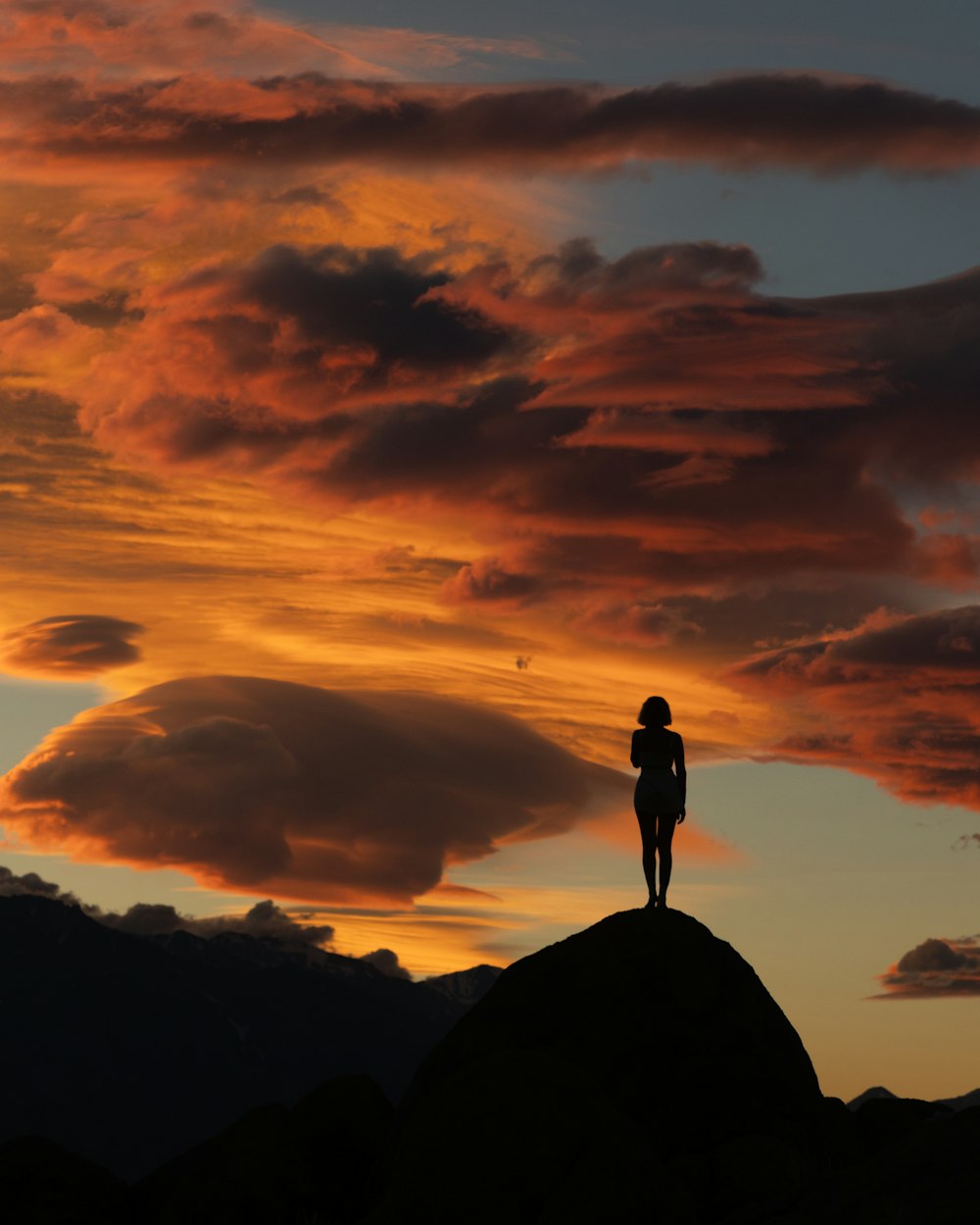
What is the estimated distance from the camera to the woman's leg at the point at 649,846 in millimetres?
31281

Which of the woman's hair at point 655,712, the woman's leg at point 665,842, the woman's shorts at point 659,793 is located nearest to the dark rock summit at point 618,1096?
the woman's leg at point 665,842

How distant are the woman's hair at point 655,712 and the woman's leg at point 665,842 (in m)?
1.79

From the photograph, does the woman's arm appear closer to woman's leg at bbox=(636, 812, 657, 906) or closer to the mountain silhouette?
woman's leg at bbox=(636, 812, 657, 906)

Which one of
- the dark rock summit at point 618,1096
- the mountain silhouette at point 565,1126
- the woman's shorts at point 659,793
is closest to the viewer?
the dark rock summit at point 618,1096

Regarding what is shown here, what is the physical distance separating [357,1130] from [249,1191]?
104 inches

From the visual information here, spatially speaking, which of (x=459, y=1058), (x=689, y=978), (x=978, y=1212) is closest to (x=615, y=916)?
(x=689, y=978)

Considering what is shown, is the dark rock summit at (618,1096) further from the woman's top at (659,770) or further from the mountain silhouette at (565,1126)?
the woman's top at (659,770)

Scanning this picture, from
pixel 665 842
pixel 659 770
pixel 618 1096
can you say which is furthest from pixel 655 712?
pixel 618 1096

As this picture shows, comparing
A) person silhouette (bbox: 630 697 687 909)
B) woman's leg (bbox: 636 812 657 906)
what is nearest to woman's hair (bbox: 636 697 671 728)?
person silhouette (bbox: 630 697 687 909)

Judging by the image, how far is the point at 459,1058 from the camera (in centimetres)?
3127

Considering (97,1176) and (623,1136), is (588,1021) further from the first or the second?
(97,1176)

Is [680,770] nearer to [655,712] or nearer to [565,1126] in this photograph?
[655,712]

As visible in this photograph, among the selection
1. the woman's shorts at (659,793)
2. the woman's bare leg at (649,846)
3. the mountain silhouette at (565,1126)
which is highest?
the woman's shorts at (659,793)

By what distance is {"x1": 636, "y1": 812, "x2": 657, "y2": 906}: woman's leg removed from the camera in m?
31.3
